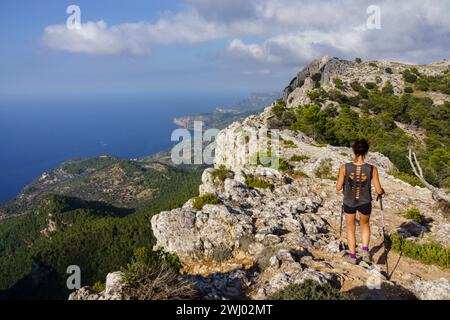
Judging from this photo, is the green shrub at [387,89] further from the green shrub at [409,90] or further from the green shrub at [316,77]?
the green shrub at [316,77]

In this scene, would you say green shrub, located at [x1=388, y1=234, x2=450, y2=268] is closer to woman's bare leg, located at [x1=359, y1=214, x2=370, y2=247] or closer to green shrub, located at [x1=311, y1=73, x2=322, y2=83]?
woman's bare leg, located at [x1=359, y1=214, x2=370, y2=247]

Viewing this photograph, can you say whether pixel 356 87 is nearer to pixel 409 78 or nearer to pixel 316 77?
pixel 316 77

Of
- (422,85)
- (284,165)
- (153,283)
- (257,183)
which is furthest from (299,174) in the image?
(422,85)

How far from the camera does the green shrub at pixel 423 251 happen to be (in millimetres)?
12270

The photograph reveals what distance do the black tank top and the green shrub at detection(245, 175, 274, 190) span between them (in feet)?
31.6

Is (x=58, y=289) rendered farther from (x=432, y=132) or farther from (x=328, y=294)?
(x=328, y=294)

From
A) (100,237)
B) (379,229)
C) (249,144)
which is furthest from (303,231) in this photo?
(100,237)

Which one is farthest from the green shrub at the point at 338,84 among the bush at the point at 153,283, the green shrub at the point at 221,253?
the bush at the point at 153,283

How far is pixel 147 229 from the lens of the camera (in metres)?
97.6

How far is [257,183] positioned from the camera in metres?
20.1

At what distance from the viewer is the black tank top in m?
10.0

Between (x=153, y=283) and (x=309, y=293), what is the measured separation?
3433mm

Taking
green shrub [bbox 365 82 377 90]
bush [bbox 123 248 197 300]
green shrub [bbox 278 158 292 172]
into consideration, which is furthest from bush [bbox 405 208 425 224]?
green shrub [bbox 365 82 377 90]

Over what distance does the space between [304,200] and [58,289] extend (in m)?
83.9
